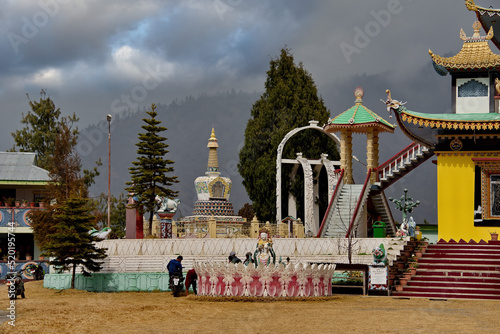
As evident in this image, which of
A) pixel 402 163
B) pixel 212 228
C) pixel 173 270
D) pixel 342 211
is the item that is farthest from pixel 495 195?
pixel 173 270

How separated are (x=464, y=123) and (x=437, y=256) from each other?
509cm

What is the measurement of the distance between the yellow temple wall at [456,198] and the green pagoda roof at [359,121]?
25.4 ft

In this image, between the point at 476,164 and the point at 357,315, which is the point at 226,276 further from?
the point at 476,164

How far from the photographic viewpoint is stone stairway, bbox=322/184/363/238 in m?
36.4

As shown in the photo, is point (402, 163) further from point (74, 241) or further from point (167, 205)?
point (74, 241)

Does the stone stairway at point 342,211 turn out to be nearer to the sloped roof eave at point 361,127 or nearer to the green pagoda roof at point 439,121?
the sloped roof eave at point 361,127

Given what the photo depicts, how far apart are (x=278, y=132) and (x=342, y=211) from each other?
1058 centimetres

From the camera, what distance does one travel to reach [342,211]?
37500mm

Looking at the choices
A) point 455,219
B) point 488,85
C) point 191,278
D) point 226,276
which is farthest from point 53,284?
point 488,85

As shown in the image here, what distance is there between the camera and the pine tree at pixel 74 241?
95.6 feet

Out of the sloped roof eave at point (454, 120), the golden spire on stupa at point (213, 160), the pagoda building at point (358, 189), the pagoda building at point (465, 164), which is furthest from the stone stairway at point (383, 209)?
the sloped roof eave at point (454, 120)

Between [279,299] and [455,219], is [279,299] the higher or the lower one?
the lower one

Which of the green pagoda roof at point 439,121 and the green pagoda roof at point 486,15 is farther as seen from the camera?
the green pagoda roof at point 486,15

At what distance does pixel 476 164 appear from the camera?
30.0 m
